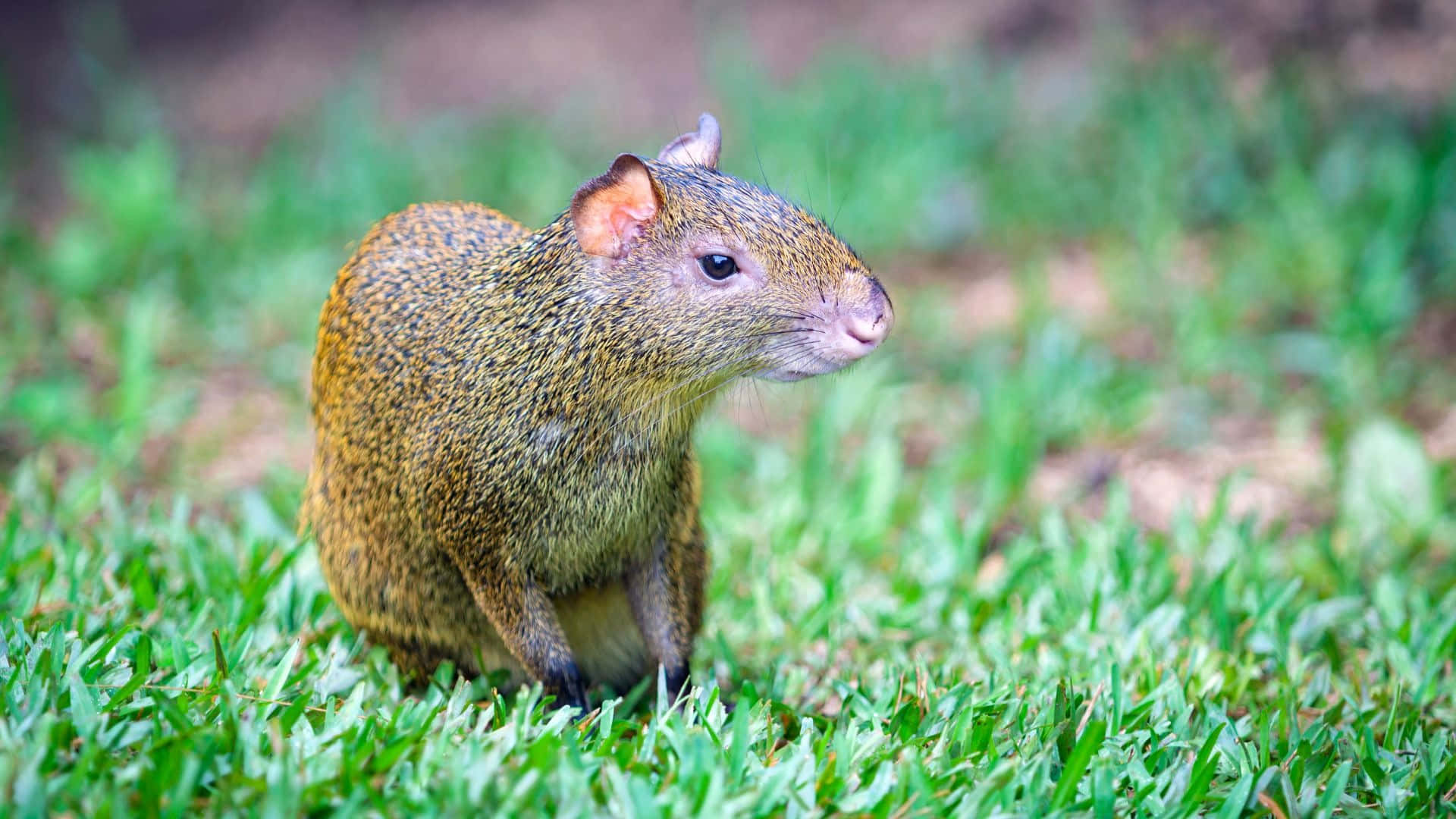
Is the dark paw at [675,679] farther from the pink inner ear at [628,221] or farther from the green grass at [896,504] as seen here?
the pink inner ear at [628,221]

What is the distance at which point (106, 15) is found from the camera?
877 centimetres

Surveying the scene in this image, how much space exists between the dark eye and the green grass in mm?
892

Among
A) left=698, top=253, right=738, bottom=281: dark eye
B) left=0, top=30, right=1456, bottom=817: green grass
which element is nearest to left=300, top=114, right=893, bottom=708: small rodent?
left=698, top=253, right=738, bottom=281: dark eye

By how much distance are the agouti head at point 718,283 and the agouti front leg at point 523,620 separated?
58 centimetres

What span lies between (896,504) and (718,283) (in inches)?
89.1

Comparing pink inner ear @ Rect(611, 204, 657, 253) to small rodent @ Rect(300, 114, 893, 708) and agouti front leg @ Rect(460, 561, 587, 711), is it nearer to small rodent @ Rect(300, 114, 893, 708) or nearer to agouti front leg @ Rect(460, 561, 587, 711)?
small rodent @ Rect(300, 114, 893, 708)

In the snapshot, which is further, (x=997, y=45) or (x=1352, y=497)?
(x=997, y=45)

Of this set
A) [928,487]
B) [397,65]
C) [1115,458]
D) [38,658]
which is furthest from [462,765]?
[397,65]

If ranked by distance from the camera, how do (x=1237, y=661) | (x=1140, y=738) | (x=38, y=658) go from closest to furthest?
1. (x=38, y=658)
2. (x=1140, y=738)
3. (x=1237, y=661)

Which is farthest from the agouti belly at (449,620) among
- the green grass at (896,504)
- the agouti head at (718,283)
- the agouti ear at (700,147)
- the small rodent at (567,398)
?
the agouti ear at (700,147)

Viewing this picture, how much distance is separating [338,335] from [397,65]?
701 centimetres

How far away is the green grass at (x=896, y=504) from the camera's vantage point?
2396mm

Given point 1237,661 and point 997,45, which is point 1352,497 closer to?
point 1237,661

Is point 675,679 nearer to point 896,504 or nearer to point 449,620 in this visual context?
point 449,620
